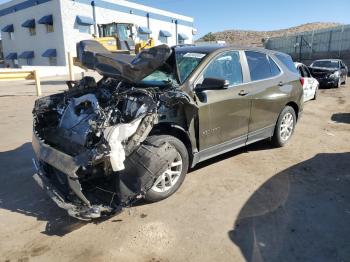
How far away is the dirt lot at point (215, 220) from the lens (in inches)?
127

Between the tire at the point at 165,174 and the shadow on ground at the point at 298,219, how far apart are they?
89cm

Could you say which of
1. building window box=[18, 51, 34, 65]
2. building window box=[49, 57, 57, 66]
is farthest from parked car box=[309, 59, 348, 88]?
building window box=[18, 51, 34, 65]

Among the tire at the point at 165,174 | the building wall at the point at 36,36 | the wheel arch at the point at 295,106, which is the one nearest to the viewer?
the tire at the point at 165,174

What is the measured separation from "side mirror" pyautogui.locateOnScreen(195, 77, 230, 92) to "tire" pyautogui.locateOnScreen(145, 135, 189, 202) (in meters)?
0.80

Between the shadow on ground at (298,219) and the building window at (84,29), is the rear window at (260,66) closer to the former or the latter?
the shadow on ground at (298,219)

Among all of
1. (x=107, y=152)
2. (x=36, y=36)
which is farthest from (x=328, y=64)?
(x=36, y=36)

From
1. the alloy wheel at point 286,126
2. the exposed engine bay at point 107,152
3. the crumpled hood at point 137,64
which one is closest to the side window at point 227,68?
the crumpled hood at point 137,64

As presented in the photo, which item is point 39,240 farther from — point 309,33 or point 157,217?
point 309,33

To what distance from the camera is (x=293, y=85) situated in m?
6.37

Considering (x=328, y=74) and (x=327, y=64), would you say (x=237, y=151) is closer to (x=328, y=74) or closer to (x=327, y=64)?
(x=328, y=74)

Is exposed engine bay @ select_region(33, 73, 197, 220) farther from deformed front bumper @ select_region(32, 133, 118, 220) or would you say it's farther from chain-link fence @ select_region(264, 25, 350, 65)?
chain-link fence @ select_region(264, 25, 350, 65)

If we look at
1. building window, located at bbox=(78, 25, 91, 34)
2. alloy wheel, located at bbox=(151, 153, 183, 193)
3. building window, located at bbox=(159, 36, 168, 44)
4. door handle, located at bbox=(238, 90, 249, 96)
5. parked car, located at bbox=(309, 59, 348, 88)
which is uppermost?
building window, located at bbox=(78, 25, 91, 34)

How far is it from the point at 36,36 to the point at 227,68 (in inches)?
1461

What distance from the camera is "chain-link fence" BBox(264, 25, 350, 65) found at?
31.2 meters
